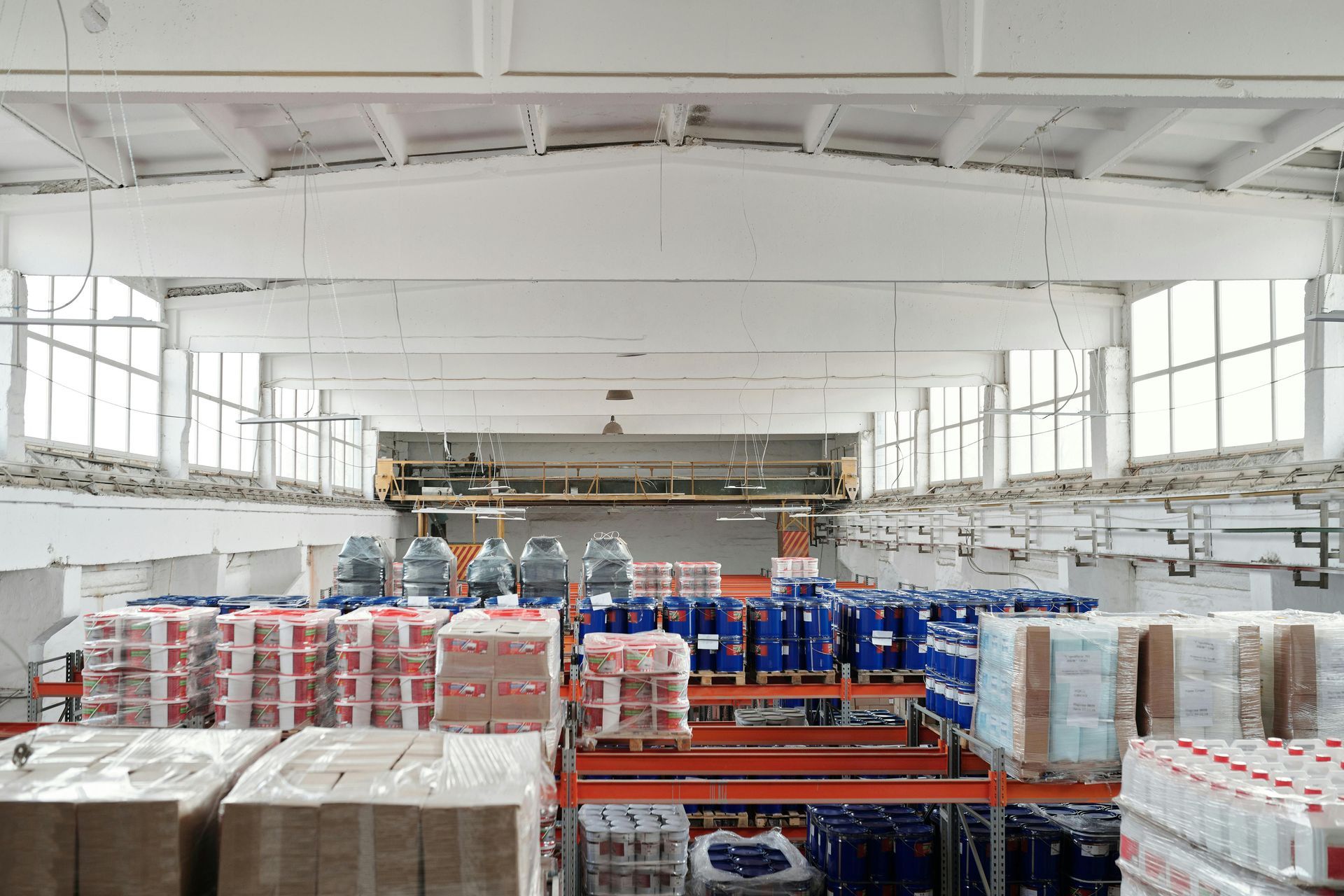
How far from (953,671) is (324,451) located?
59.9 feet

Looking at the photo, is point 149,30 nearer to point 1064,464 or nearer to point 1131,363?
point 1131,363

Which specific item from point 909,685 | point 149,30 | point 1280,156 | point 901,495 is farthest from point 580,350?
point 901,495

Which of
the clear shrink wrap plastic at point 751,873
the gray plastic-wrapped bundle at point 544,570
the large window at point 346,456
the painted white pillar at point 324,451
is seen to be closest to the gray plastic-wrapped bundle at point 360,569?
the gray plastic-wrapped bundle at point 544,570

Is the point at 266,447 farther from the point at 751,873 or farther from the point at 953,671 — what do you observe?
the point at 953,671

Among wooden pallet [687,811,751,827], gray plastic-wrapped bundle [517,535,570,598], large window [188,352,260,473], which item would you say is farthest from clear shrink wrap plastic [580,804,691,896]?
large window [188,352,260,473]

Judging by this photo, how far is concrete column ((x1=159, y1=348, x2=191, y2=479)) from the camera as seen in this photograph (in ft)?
44.2

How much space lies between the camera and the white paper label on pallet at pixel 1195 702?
574 cm

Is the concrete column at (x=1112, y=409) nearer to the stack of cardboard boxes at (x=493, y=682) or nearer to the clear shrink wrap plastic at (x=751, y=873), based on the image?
the clear shrink wrap plastic at (x=751, y=873)

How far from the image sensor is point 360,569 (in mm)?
13570

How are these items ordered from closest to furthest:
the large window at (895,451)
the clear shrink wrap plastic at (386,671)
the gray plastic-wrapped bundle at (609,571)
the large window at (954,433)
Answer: the clear shrink wrap plastic at (386,671), the gray plastic-wrapped bundle at (609,571), the large window at (954,433), the large window at (895,451)

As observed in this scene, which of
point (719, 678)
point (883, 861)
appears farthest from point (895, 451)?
point (883, 861)

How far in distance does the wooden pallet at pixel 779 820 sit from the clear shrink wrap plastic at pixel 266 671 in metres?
5.48

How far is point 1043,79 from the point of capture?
4.92 m

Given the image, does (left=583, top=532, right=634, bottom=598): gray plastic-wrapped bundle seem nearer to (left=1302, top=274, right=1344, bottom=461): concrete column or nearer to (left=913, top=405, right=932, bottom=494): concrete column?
(left=1302, top=274, right=1344, bottom=461): concrete column
